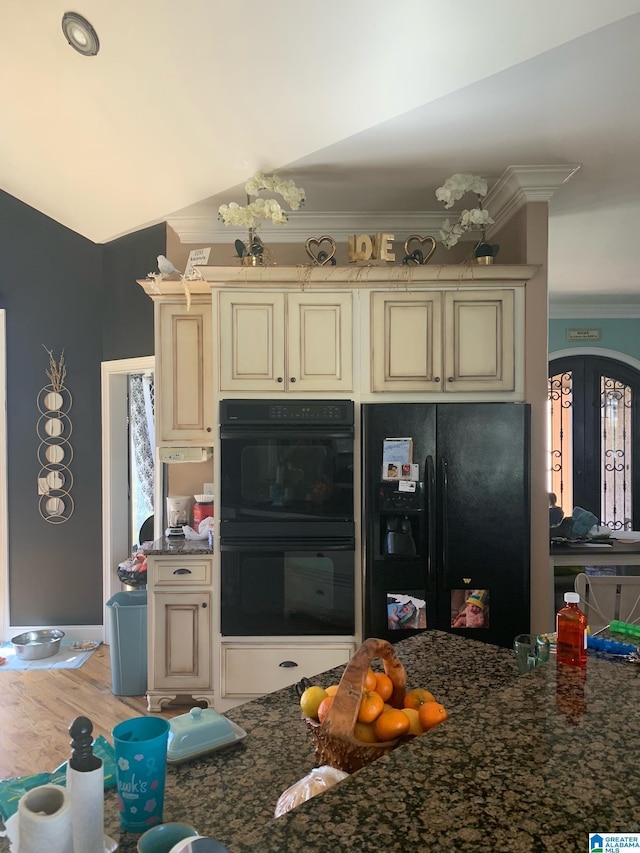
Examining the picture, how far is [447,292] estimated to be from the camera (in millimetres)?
3096

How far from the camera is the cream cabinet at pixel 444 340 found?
309 cm

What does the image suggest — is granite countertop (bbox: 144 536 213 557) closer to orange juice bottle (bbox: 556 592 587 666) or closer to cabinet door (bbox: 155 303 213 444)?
cabinet door (bbox: 155 303 213 444)

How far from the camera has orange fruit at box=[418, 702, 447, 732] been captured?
1093mm

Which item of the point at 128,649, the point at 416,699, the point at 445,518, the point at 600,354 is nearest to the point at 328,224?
the point at 445,518

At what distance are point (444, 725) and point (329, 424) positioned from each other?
2.14m

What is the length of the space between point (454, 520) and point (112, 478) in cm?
256

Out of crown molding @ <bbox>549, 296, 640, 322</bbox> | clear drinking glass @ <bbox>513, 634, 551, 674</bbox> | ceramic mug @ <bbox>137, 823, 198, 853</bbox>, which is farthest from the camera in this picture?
crown molding @ <bbox>549, 296, 640, 322</bbox>

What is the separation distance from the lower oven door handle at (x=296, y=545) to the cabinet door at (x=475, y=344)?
2.99 ft

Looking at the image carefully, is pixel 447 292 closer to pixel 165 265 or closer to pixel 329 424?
pixel 329 424

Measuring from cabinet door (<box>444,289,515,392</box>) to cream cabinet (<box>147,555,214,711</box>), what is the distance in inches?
62.8

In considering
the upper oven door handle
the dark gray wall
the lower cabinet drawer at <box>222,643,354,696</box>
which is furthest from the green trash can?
the upper oven door handle

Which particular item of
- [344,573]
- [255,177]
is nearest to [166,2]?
[255,177]

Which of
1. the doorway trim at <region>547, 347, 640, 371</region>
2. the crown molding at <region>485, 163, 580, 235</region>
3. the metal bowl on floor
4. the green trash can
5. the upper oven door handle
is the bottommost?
the metal bowl on floor

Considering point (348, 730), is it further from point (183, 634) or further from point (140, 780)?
point (183, 634)
